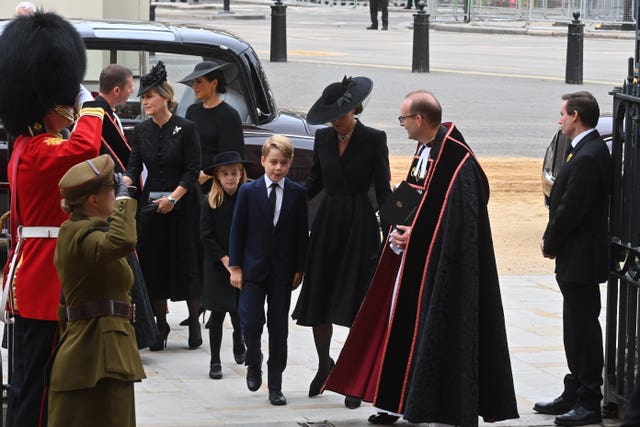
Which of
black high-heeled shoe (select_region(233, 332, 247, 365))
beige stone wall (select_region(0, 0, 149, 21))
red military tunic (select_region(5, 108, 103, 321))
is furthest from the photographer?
beige stone wall (select_region(0, 0, 149, 21))

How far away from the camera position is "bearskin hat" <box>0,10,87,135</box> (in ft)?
19.0

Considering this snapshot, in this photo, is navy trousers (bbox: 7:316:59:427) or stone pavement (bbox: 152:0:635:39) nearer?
navy trousers (bbox: 7:316:59:427)

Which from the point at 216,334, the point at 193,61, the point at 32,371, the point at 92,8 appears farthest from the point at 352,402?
the point at 92,8

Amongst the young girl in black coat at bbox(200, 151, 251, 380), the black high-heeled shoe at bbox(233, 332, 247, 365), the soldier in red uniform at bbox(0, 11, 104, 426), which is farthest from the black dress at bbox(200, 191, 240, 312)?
the soldier in red uniform at bbox(0, 11, 104, 426)

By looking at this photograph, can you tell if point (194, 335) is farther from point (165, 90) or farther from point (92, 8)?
point (92, 8)

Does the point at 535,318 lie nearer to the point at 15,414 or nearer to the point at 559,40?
the point at 15,414

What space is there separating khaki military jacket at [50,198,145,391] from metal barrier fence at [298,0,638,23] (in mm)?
31760

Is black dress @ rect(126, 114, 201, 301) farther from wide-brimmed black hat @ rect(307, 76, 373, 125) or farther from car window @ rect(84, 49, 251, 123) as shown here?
car window @ rect(84, 49, 251, 123)

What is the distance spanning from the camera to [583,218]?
692cm

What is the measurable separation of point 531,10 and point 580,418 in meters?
32.9

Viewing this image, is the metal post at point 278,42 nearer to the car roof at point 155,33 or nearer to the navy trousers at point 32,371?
the car roof at point 155,33

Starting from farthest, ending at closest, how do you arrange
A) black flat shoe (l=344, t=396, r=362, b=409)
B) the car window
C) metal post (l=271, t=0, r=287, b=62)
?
metal post (l=271, t=0, r=287, b=62) → the car window → black flat shoe (l=344, t=396, r=362, b=409)

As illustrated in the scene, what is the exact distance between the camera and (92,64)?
36.3 feet

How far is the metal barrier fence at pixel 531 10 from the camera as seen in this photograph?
36.4 metres
